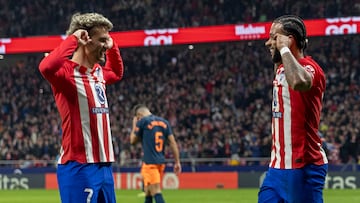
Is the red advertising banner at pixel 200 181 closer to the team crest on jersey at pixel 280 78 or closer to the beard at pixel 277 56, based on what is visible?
the team crest on jersey at pixel 280 78

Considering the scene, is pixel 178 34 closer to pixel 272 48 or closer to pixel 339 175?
pixel 339 175

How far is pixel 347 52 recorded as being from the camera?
31953 millimetres

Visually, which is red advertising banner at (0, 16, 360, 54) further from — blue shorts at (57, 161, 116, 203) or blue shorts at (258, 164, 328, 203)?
blue shorts at (57, 161, 116, 203)

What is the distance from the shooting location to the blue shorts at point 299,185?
252 inches

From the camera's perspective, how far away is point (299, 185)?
6.40 metres

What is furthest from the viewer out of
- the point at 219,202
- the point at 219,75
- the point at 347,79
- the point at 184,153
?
the point at 219,75

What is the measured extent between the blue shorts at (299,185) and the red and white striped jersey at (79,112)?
4.56ft

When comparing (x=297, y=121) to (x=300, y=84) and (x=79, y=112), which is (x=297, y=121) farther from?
(x=79, y=112)

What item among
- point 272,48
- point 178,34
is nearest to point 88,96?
point 272,48

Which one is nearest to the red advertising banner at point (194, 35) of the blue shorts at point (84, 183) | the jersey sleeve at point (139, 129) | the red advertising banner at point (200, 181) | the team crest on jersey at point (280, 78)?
the red advertising banner at point (200, 181)

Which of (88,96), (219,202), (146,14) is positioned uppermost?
(146,14)

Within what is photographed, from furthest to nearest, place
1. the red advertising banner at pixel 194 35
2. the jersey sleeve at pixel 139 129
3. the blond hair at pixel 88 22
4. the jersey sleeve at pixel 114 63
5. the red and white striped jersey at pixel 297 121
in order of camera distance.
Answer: the red advertising banner at pixel 194 35 < the jersey sleeve at pixel 139 129 < the jersey sleeve at pixel 114 63 < the red and white striped jersey at pixel 297 121 < the blond hair at pixel 88 22

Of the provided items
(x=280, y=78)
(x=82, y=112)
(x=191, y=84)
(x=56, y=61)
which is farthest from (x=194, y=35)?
(x=56, y=61)

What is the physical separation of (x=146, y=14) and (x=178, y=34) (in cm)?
390
